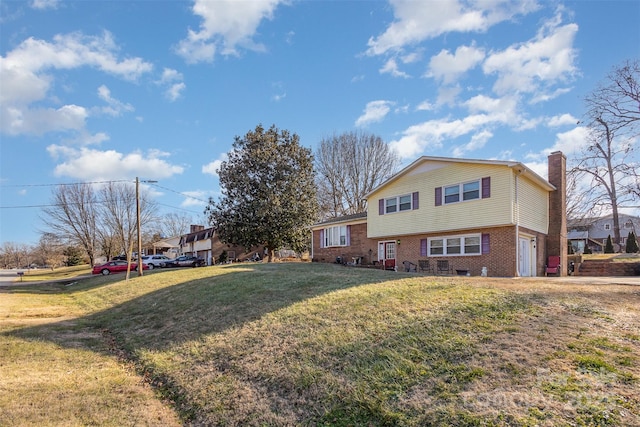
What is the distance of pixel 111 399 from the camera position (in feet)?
20.1

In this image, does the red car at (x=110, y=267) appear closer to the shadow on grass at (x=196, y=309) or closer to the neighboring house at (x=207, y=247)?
the neighboring house at (x=207, y=247)

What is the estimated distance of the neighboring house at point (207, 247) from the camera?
45156 mm

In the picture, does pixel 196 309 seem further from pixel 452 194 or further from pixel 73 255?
pixel 73 255

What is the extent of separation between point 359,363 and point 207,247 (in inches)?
1805

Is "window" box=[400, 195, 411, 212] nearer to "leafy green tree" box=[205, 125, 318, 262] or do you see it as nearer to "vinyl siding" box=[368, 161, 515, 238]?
"vinyl siding" box=[368, 161, 515, 238]

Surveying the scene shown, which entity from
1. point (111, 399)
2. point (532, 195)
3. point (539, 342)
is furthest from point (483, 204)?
point (111, 399)

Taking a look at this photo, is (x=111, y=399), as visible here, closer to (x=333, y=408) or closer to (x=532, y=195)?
(x=333, y=408)

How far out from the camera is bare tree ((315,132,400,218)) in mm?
40344

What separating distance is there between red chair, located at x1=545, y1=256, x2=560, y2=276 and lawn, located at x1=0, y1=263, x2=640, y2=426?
1020cm

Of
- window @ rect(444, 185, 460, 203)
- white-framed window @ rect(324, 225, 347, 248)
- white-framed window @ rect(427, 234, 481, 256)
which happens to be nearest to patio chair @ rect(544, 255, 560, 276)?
white-framed window @ rect(427, 234, 481, 256)

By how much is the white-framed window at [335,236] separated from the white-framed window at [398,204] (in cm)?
531

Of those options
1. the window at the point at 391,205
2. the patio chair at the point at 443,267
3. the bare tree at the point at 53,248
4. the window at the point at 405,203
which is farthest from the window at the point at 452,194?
the bare tree at the point at 53,248

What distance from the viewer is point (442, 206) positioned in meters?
20.0

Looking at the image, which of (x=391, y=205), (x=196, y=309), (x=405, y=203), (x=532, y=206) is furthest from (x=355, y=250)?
(x=196, y=309)
